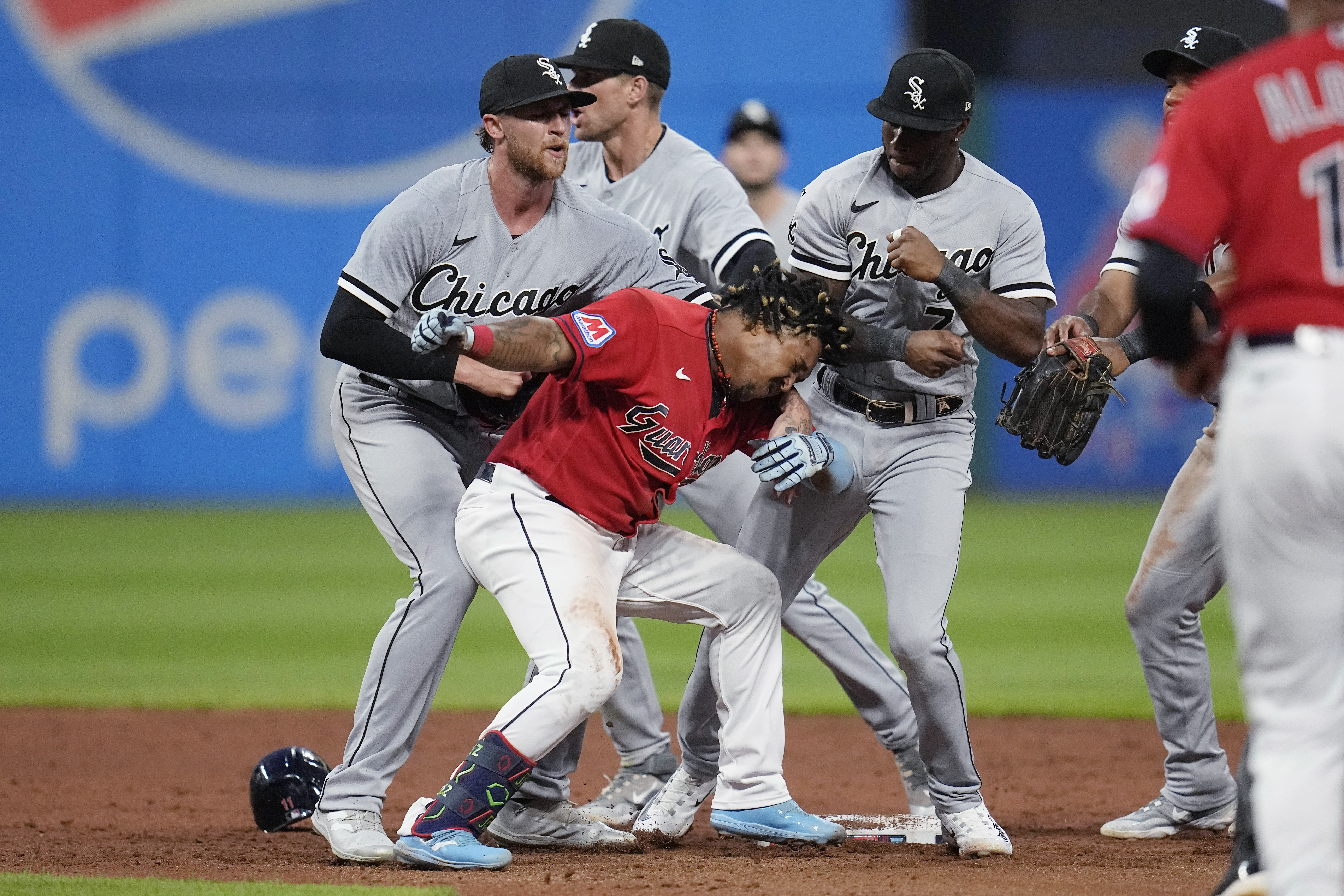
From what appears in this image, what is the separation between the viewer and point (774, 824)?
4090 millimetres

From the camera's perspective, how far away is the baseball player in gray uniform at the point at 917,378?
167 inches


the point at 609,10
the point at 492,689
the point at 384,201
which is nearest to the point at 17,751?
the point at 492,689

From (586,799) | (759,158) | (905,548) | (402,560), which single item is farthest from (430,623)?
(759,158)

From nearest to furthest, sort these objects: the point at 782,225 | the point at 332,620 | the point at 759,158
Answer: the point at 782,225 < the point at 759,158 < the point at 332,620

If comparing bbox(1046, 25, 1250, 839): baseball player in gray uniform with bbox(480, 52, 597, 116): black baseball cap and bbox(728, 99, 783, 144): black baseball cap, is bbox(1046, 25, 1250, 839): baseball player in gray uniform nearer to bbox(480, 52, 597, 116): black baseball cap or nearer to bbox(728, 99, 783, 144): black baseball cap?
bbox(480, 52, 597, 116): black baseball cap

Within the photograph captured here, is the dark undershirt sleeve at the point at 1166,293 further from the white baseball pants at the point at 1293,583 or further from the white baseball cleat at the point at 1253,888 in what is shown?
the white baseball cleat at the point at 1253,888

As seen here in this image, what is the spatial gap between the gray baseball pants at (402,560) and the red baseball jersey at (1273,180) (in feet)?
7.34

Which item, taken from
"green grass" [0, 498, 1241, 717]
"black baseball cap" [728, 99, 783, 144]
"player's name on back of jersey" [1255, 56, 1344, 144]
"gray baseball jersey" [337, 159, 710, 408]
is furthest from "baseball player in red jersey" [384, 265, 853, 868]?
"black baseball cap" [728, 99, 783, 144]

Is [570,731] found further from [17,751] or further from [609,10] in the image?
[609,10]

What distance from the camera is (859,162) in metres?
4.67

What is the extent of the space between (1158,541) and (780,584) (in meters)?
1.16

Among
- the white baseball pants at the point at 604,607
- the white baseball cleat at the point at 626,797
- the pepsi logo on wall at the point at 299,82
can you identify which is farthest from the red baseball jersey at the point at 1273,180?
the pepsi logo on wall at the point at 299,82

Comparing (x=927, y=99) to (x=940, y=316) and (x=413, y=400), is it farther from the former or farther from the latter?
(x=413, y=400)

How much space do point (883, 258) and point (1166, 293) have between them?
199cm
